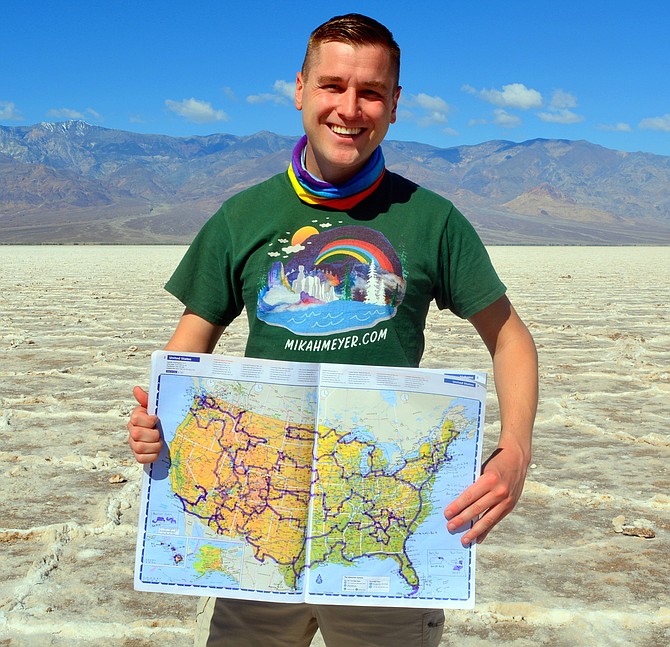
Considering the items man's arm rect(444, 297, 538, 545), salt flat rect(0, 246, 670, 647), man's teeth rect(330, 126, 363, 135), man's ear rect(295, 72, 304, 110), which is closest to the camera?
man's arm rect(444, 297, 538, 545)

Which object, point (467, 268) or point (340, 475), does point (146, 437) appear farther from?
point (467, 268)

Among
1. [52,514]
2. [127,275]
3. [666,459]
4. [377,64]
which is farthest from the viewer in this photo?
[127,275]

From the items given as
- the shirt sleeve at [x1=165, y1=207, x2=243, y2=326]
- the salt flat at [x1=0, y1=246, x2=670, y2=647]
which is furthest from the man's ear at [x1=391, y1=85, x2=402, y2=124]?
the salt flat at [x1=0, y1=246, x2=670, y2=647]

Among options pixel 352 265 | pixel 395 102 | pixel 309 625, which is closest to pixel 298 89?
pixel 395 102

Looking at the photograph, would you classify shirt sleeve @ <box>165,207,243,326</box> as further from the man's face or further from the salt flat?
the salt flat

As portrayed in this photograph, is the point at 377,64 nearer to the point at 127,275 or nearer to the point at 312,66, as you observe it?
the point at 312,66

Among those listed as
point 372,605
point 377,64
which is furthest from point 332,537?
point 377,64

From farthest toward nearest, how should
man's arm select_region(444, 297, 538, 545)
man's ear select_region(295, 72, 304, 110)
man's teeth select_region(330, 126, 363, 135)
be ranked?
man's ear select_region(295, 72, 304, 110), man's teeth select_region(330, 126, 363, 135), man's arm select_region(444, 297, 538, 545)
